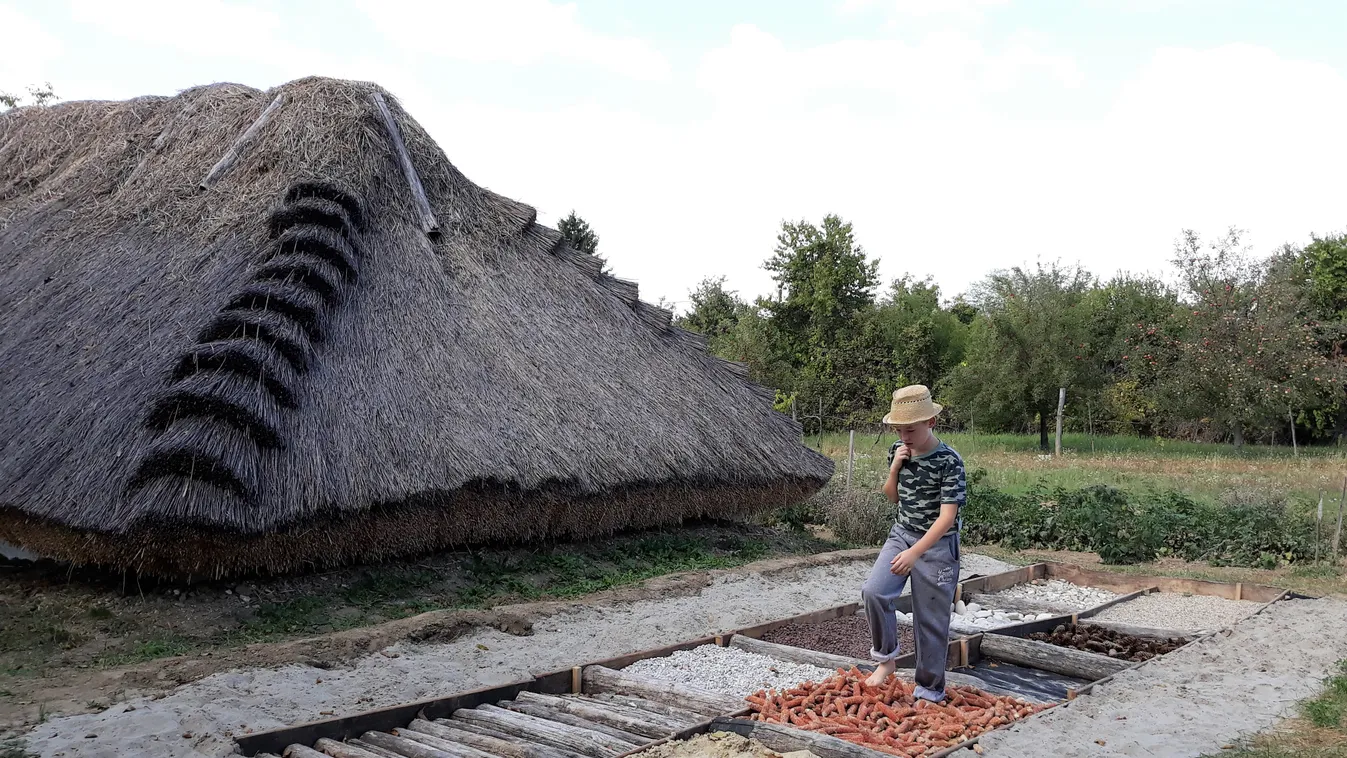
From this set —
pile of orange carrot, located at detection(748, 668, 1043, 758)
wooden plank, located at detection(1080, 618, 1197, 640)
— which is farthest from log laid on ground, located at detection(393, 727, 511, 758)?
wooden plank, located at detection(1080, 618, 1197, 640)

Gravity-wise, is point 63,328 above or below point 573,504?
above

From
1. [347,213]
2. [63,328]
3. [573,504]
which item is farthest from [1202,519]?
[63,328]

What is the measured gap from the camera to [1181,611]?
835 cm

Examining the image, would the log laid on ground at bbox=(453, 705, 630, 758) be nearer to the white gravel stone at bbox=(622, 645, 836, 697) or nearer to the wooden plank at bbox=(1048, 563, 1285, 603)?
the white gravel stone at bbox=(622, 645, 836, 697)

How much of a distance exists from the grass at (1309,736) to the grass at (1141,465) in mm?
6874

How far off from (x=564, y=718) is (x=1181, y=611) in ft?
18.5

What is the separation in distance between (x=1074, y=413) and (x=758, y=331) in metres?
8.44

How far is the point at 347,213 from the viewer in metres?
9.89

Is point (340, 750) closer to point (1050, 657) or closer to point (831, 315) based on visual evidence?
point (1050, 657)

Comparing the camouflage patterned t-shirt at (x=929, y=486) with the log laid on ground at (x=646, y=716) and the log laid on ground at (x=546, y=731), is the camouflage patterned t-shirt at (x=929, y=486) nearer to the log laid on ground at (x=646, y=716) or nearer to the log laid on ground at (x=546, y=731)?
the log laid on ground at (x=646, y=716)

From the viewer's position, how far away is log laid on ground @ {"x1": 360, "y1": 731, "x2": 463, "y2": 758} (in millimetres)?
4387

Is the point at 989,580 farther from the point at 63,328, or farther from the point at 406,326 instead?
the point at 63,328

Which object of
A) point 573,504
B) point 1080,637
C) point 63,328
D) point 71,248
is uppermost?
point 71,248

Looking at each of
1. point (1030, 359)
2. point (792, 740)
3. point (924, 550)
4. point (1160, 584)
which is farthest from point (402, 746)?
point (1030, 359)
